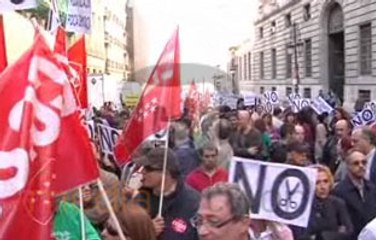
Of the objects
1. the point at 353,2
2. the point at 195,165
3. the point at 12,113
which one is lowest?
the point at 195,165

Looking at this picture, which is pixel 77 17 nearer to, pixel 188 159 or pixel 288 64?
pixel 188 159

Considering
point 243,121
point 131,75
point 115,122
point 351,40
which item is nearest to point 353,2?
point 351,40

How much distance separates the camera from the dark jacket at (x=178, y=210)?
5082mm

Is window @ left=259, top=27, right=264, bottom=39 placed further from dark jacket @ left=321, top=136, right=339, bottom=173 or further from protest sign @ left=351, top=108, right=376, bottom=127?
dark jacket @ left=321, top=136, right=339, bottom=173

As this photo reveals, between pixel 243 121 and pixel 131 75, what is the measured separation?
275 feet

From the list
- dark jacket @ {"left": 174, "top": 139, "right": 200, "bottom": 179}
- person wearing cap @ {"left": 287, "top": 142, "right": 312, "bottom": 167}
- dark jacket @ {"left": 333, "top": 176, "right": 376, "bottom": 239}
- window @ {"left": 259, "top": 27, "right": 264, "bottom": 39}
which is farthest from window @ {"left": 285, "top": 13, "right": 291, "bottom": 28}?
dark jacket @ {"left": 333, "top": 176, "right": 376, "bottom": 239}

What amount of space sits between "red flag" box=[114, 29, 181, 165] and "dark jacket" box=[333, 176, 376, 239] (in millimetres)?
1734

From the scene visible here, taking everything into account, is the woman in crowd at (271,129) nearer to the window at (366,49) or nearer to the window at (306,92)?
the window at (366,49)

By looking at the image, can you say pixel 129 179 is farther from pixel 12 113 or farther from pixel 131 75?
pixel 131 75

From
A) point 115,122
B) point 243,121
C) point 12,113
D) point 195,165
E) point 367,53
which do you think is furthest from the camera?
point 367,53

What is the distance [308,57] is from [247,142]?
135ft

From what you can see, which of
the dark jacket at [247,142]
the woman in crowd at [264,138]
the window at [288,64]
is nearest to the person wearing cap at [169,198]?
the dark jacket at [247,142]

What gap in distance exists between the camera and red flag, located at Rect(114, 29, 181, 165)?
723 cm

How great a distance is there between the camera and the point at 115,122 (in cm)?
1387
